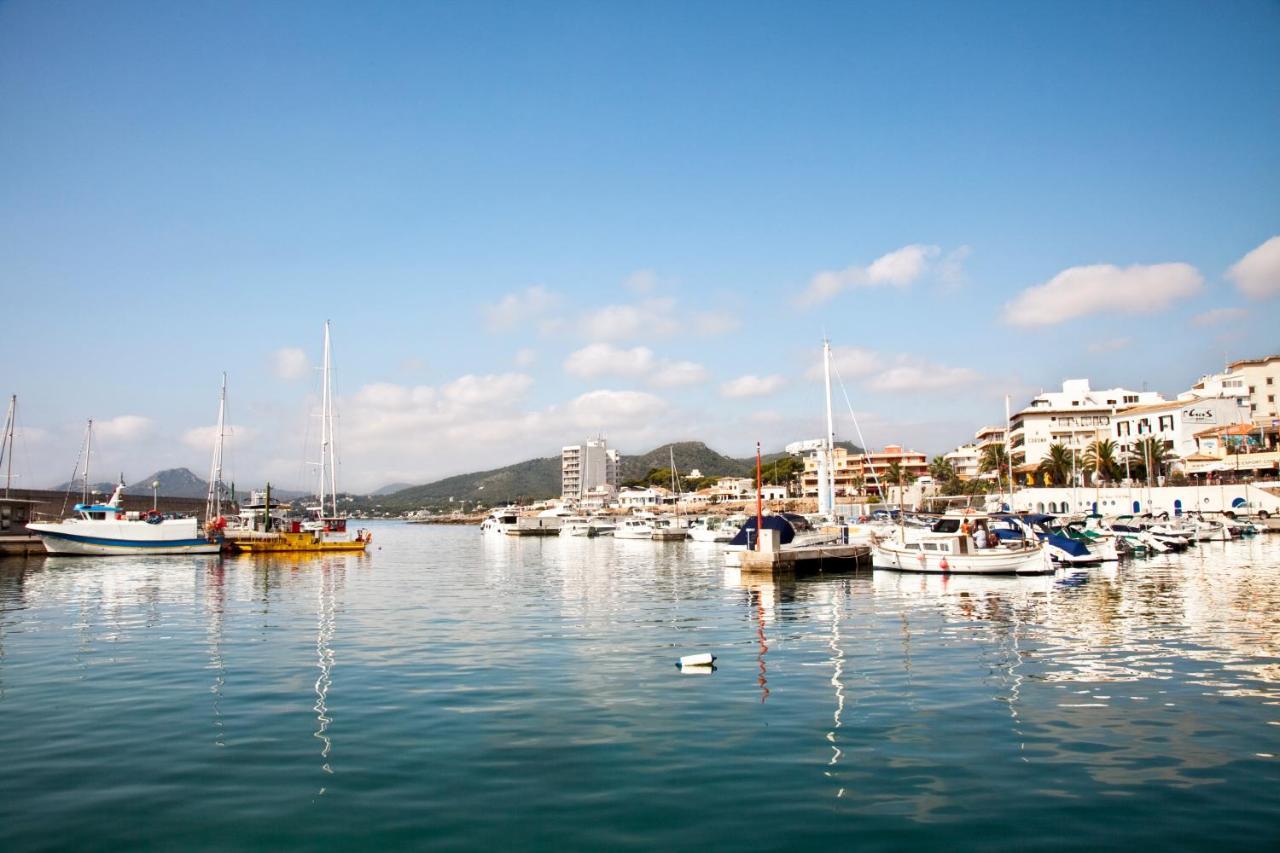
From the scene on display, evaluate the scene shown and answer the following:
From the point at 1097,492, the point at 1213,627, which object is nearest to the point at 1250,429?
the point at 1097,492

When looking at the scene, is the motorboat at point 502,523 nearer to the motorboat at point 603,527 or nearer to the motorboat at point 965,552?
the motorboat at point 603,527

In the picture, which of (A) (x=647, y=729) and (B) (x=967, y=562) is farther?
(B) (x=967, y=562)

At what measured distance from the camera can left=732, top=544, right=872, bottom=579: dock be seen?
169ft

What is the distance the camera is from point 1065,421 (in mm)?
A: 144000

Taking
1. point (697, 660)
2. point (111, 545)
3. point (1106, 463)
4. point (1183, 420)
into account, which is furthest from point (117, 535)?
point (1183, 420)

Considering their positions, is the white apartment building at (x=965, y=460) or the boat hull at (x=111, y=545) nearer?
the boat hull at (x=111, y=545)

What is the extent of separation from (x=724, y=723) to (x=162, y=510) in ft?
409

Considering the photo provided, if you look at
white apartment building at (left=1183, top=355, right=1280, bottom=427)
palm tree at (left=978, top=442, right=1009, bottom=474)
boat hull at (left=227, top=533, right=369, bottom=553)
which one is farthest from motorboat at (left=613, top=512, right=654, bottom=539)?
white apartment building at (left=1183, top=355, right=1280, bottom=427)

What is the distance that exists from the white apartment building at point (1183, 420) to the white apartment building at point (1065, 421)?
29.4 feet

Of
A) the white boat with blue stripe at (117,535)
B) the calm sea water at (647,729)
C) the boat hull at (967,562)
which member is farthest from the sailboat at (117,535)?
the boat hull at (967,562)

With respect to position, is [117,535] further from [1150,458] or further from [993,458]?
[993,458]

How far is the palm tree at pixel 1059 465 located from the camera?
12156cm

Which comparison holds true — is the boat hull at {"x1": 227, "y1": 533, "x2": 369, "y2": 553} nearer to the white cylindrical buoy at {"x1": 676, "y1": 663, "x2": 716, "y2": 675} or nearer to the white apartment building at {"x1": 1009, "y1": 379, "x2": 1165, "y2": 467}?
the white cylindrical buoy at {"x1": 676, "y1": 663, "x2": 716, "y2": 675}

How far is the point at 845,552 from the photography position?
54.9 m
